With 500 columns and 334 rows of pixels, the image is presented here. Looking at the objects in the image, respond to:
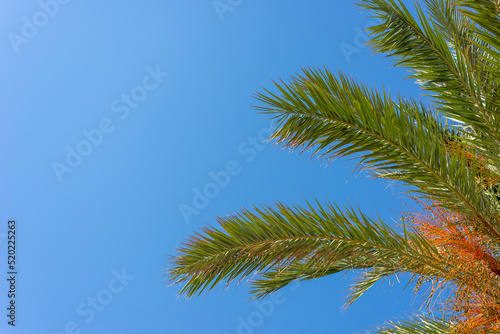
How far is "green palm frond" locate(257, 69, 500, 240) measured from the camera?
4691mm

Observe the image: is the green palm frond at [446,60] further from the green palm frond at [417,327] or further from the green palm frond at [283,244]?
the green palm frond at [417,327]

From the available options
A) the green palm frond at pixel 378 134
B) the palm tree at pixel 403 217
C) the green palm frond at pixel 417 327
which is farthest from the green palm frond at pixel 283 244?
the green palm frond at pixel 417 327

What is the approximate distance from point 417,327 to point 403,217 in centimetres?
185

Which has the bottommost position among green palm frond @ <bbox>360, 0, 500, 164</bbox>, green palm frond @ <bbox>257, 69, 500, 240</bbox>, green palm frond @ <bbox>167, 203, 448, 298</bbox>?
green palm frond @ <bbox>167, 203, 448, 298</bbox>

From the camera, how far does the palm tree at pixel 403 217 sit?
465cm

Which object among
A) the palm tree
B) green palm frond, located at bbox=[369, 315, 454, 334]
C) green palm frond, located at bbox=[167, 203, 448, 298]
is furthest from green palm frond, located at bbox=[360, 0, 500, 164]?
green palm frond, located at bbox=[369, 315, 454, 334]

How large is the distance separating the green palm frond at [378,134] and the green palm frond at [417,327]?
137cm

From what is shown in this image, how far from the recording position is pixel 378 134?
4.87 metres

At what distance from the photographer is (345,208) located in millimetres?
4766

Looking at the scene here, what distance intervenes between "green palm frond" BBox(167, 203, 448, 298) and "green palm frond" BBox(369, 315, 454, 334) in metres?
1.16

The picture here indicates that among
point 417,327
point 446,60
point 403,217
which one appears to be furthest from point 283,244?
point 446,60

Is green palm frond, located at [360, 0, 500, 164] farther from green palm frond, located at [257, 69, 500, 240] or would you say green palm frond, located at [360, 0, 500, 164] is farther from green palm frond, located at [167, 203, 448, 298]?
green palm frond, located at [167, 203, 448, 298]

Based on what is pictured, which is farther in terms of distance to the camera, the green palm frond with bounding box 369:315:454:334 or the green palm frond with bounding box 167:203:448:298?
the green palm frond with bounding box 369:315:454:334

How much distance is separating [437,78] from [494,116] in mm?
858
